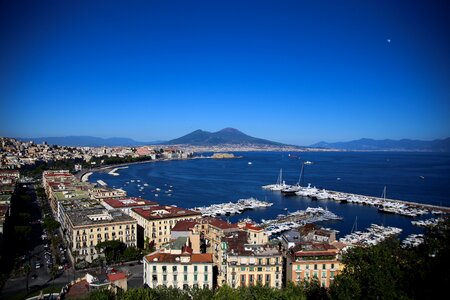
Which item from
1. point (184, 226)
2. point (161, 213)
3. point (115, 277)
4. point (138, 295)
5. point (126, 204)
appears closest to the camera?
point (138, 295)

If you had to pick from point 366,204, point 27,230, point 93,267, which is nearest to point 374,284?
point 93,267

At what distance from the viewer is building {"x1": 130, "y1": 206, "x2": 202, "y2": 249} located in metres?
32.5

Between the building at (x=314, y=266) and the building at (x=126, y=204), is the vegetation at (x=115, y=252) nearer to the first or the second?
the building at (x=126, y=204)

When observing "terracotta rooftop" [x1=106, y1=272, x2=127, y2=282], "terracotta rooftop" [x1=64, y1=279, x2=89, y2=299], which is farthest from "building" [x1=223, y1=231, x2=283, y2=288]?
"terracotta rooftop" [x1=64, y1=279, x2=89, y2=299]

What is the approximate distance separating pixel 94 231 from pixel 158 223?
18.4ft

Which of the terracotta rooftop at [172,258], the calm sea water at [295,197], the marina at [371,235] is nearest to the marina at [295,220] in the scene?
the calm sea water at [295,197]

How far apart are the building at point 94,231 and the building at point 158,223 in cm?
151

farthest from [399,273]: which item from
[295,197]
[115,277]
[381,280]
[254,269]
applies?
[295,197]

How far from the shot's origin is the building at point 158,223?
32.5 m

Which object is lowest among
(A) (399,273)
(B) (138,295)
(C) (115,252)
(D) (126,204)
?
(C) (115,252)

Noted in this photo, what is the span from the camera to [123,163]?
133625 mm

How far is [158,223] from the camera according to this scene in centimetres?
3281

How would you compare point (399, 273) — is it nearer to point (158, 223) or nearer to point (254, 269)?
point (254, 269)

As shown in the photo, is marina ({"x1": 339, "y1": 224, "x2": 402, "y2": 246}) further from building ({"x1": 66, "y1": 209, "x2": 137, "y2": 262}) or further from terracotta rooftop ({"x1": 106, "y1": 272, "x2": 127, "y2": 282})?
terracotta rooftop ({"x1": 106, "y1": 272, "x2": 127, "y2": 282})
